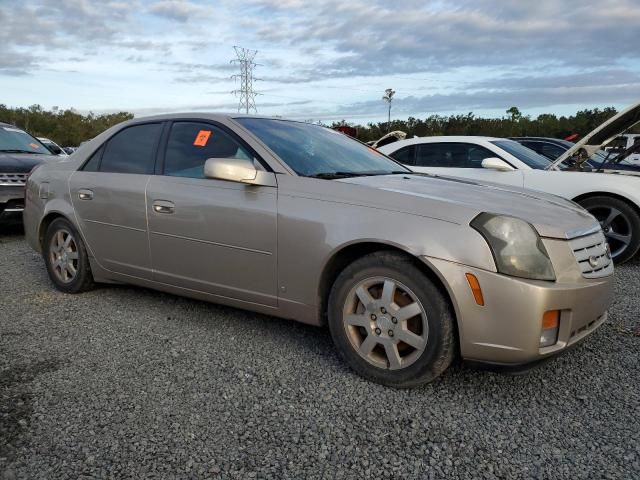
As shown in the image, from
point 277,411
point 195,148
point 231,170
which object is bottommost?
point 277,411

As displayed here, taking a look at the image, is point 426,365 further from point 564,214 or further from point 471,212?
point 564,214

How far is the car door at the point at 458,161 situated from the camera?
6504 millimetres

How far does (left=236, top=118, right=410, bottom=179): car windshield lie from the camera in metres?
3.40

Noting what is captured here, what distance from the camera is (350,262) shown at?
3018 mm

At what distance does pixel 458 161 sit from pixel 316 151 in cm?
381

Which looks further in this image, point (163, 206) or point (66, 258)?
point (66, 258)

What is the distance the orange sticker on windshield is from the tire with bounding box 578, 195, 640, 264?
4351mm

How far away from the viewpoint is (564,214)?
9.68 feet

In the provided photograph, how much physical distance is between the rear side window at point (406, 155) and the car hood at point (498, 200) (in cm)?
379

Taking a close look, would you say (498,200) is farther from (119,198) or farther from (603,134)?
(603,134)

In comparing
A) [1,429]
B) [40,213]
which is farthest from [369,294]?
[40,213]

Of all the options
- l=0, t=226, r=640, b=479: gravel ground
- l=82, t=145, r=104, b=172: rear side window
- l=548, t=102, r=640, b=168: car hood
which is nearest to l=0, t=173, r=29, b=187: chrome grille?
l=82, t=145, r=104, b=172: rear side window

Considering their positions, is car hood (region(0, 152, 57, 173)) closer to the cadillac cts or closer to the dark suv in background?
the dark suv in background

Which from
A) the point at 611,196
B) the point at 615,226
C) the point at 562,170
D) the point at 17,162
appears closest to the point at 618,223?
the point at 615,226
